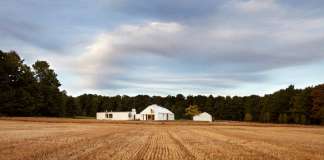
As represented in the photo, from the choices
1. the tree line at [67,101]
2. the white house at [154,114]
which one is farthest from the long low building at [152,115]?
the tree line at [67,101]

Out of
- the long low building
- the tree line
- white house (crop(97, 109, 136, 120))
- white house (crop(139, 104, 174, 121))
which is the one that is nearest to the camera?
the tree line

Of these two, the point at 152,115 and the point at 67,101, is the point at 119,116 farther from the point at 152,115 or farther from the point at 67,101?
the point at 67,101

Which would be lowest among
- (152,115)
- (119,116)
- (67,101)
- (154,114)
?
(119,116)

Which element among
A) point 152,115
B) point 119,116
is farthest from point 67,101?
point 152,115

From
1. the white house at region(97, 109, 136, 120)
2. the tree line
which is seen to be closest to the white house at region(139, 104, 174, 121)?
the white house at region(97, 109, 136, 120)

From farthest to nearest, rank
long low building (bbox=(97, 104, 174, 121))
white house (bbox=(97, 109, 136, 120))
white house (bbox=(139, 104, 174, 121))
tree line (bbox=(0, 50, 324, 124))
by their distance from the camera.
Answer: white house (bbox=(97, 109, 136, 120)), long low building (bbox=(97, 104, 174, 121)), white house (bbox=(139, 104, 174, 121)), tree line (bbox=(0, 50, 324, 124))

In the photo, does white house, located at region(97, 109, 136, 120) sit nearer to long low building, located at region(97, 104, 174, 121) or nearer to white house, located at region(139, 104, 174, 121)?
long low building, located at region(97, 104, 174, 121)

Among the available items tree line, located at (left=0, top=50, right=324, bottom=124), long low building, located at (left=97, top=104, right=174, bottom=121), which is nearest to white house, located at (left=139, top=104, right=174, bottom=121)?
long low building, located at (left=97, top=104, right=174, bottom=121)

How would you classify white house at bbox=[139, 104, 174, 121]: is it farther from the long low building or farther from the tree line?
the tree line

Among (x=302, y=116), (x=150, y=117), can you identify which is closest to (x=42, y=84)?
(x=150, y=117)

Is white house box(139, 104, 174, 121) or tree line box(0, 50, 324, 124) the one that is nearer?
tree line box(0, 50, 324, 124)

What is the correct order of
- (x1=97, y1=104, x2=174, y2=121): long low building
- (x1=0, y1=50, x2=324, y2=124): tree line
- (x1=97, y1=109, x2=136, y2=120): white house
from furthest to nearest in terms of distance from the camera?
(x1=97, y1=109, x2=136, y2=120): white house → (x1=97, y1=104, x2=174, y2=121): long low building → (x1=0, y1=50, x2=324, y2=124): tree line

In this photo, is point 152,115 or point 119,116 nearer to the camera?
point 152,115

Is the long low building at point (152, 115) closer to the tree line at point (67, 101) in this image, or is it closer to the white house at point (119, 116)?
the white house at point (119, 116)
